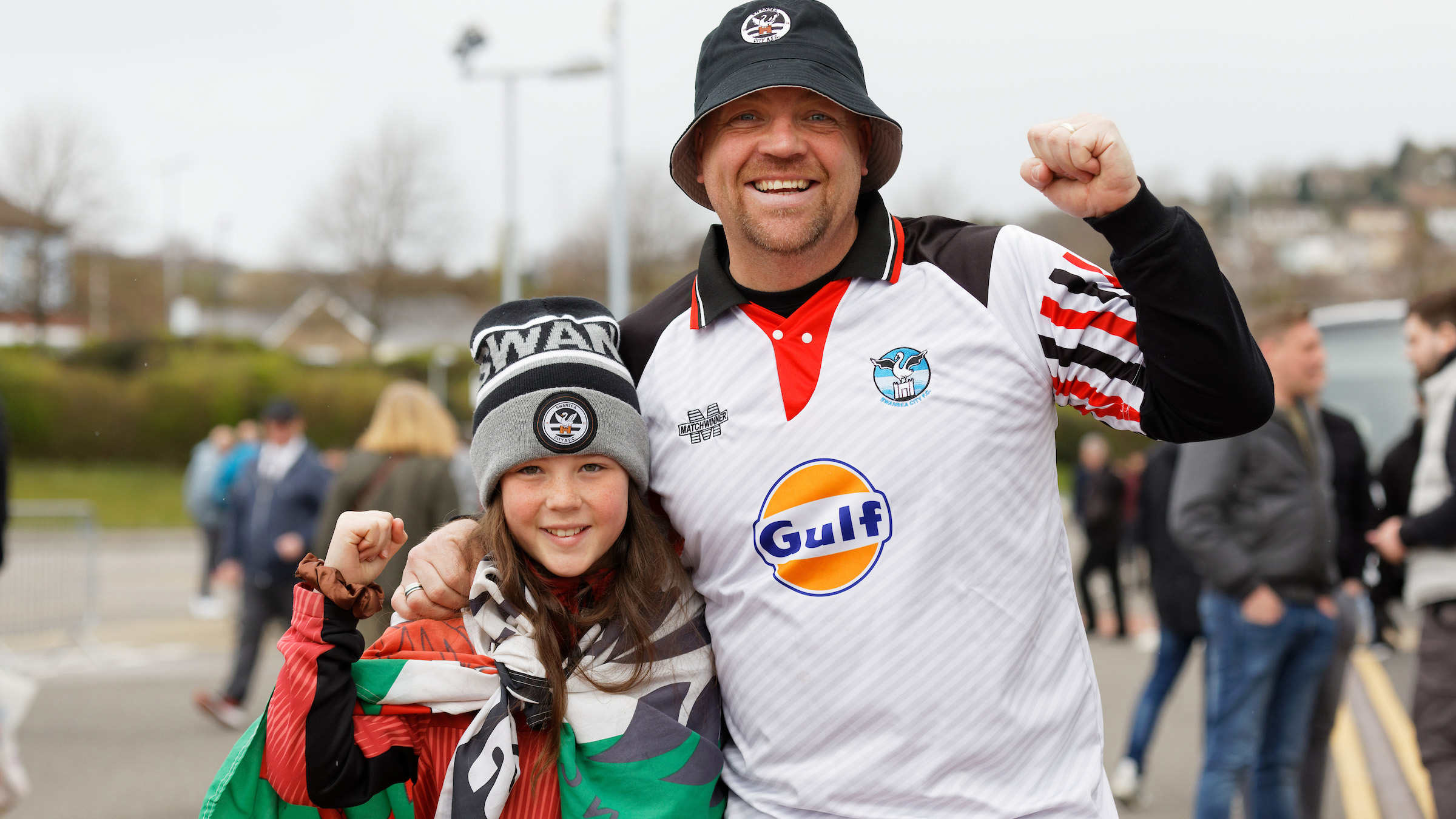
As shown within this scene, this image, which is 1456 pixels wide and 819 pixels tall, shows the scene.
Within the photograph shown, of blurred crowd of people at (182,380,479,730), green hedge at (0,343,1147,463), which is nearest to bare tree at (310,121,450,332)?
green hedge at (0,343,1147,463)

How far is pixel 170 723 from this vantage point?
7793 mm

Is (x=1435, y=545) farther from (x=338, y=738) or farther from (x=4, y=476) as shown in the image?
(x=4, y=476)

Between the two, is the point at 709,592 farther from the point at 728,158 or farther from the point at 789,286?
the point at 728,158

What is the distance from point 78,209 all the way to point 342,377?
9.74 metres

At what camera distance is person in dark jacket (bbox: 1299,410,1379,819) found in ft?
15.8

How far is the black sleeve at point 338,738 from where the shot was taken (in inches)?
83.4

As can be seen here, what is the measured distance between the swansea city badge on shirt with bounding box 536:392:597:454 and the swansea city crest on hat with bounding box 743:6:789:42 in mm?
778

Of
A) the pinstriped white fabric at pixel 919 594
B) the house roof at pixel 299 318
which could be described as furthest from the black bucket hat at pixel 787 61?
the house roof at pixel 299 318

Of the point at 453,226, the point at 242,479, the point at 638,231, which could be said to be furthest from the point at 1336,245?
the point at 242,479

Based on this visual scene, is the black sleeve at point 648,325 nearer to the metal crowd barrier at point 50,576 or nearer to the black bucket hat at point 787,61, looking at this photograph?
the black bucket hat at point 787,61

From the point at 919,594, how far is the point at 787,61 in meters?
1.02

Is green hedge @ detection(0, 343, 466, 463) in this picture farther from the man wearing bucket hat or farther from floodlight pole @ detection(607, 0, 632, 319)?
the man wearing bucket hat

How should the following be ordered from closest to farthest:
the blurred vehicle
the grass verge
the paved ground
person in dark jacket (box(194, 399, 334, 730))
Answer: the paved ground, person in dark jacket (box(194, 399, 334, 730)), the blurred vehicle, the grass verge

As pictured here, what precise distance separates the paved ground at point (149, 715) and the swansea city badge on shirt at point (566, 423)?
4.39 meters
